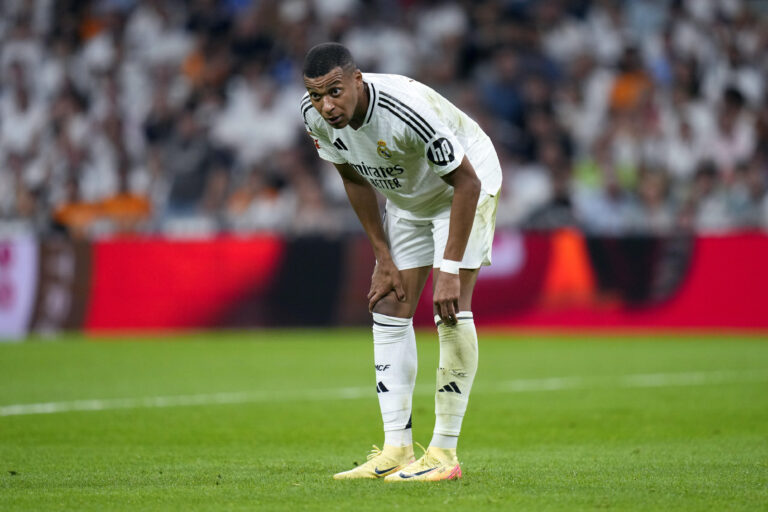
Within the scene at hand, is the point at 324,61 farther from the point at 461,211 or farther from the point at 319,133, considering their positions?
the point at 461,211

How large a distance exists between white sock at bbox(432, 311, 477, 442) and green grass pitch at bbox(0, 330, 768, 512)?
12.7 inches

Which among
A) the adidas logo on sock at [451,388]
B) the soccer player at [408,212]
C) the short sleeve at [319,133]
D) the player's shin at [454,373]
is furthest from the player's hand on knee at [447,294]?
the short sleeve at [319,133]

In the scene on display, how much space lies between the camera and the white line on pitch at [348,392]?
924 centimetres

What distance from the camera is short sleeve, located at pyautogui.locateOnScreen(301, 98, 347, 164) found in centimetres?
601

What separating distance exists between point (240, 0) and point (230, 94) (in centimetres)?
253

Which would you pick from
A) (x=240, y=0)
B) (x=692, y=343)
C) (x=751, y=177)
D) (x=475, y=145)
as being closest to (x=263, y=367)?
(x=692, y=343)

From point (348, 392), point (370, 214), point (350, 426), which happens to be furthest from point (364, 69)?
point (370, 214)

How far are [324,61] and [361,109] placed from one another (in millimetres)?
340

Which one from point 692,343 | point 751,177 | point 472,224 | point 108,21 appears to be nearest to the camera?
point 472,224

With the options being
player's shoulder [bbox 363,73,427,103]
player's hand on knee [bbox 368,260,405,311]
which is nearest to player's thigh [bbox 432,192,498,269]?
player's hand on knee [bbox 368,260,405,311]

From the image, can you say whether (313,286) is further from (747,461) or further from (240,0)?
(747,461)

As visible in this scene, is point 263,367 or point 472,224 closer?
point 472,224

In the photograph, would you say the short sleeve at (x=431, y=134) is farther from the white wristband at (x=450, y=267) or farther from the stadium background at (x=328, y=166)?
the stadium background at (x=328, y=166)

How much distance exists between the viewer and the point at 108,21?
71.2 feet
